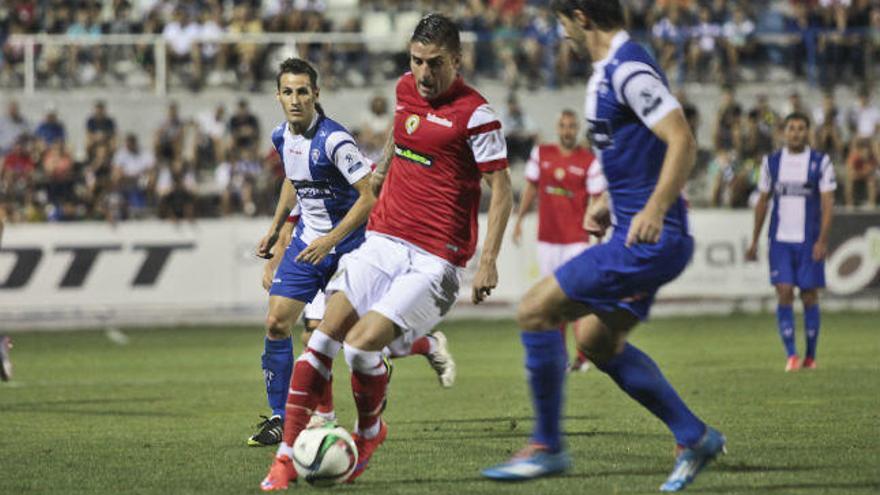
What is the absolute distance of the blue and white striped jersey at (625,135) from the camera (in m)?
7.52

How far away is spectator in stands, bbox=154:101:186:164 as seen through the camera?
28.8 meters

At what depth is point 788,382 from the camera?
1445cm

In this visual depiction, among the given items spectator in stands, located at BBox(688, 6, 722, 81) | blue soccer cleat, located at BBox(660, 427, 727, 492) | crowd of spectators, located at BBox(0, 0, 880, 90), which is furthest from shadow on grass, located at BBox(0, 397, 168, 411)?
spectator in stands, located at BBox(688, 6, 722, 81)

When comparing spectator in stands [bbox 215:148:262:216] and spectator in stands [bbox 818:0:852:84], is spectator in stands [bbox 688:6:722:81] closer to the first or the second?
spectator in stands [bbox 818:0:852:84]

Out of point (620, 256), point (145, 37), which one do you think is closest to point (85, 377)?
point (620, 256)

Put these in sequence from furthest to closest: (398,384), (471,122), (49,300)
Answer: (49,300), (398,384), (471,122)

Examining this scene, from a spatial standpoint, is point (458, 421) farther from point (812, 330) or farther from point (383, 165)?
point (812, 330)

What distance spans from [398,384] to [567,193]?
112 inches

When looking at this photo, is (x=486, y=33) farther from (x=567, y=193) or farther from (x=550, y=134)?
(x=567, y=193)

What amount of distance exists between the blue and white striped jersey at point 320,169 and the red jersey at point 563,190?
256 inches

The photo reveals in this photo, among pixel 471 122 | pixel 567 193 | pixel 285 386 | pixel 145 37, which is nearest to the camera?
pixel 471 122

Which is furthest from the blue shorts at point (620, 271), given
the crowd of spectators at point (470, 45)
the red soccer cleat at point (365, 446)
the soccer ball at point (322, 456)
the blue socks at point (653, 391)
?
the crowd of spectators at point (470, 45)

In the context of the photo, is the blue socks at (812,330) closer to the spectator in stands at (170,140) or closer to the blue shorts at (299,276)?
the blue shorts at (299,276)

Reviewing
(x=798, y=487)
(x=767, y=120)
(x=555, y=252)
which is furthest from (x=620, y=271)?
(x=767, y=120)
